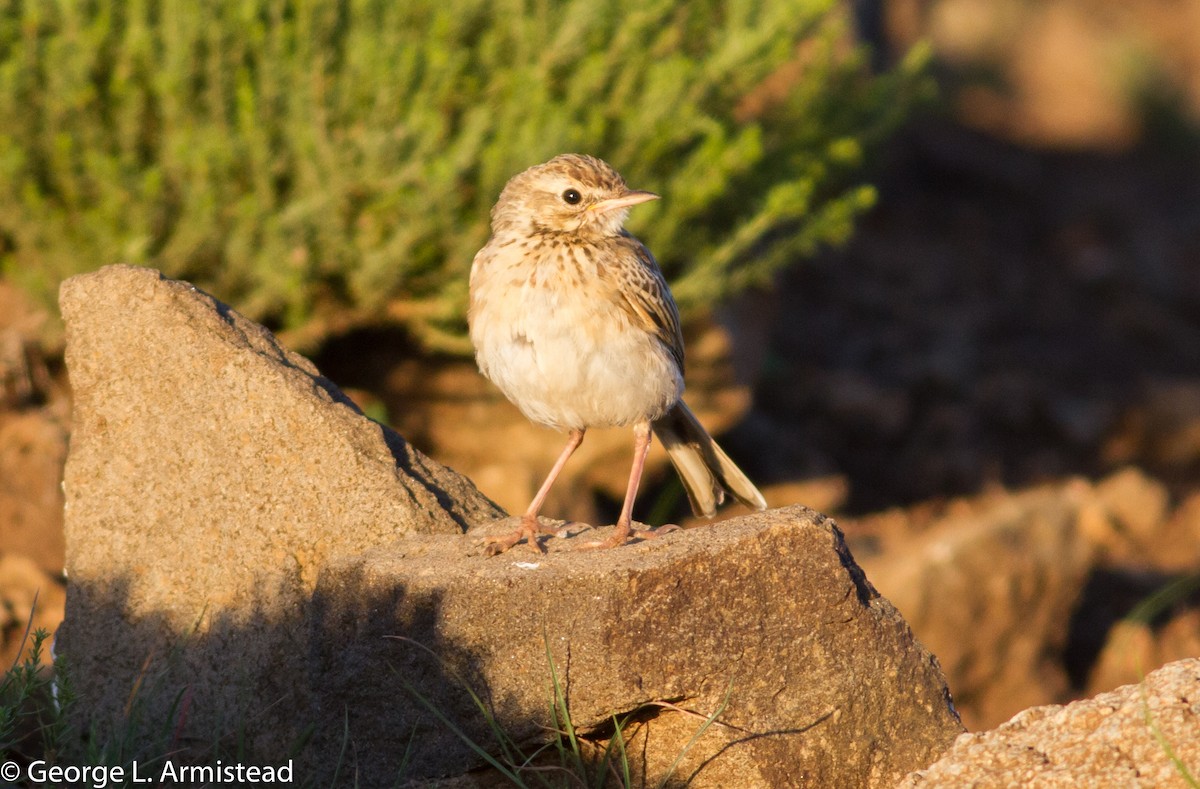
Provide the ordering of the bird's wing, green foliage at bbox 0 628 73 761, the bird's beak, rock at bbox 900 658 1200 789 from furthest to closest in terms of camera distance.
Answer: the bird's beak → the bird's wing → green foliage at bbox 0 628 73 761 → rock at bbox 900 658 1200 789

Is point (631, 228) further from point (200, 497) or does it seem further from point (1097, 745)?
point (1097, 745)

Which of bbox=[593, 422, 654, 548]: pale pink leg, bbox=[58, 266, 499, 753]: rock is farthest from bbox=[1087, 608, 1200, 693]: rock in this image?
bbox=[58, 266, 499, 753]: rock

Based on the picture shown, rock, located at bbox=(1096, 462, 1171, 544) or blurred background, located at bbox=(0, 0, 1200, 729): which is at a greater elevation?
blurred background, located at bbox=(0, 0, 1200, 729)

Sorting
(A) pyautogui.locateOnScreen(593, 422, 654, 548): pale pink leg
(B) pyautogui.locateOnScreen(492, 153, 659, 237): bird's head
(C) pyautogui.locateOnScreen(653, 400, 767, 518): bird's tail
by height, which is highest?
(B) pyautogui.locateOnScreen(492, 153, 659, 237): bird's head

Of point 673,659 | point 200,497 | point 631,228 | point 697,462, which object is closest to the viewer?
point 673,659

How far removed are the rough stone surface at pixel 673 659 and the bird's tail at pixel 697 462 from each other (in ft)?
5.13

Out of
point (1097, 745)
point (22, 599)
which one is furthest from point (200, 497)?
point (1097, 745)

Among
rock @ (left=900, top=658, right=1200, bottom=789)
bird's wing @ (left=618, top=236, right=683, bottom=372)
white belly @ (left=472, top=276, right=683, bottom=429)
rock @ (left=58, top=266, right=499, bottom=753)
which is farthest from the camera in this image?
bird's wing @ (left=618, top=236, right=683, bottom=372)

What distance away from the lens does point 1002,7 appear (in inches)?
826

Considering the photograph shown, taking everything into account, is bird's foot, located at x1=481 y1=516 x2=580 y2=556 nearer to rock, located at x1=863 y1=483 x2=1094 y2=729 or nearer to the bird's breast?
the bird's breast

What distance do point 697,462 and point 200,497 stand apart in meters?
1.99

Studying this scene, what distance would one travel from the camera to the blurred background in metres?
7.08

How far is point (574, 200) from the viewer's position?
17.7ft

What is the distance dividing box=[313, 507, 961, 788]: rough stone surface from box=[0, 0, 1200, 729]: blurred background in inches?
35.5
